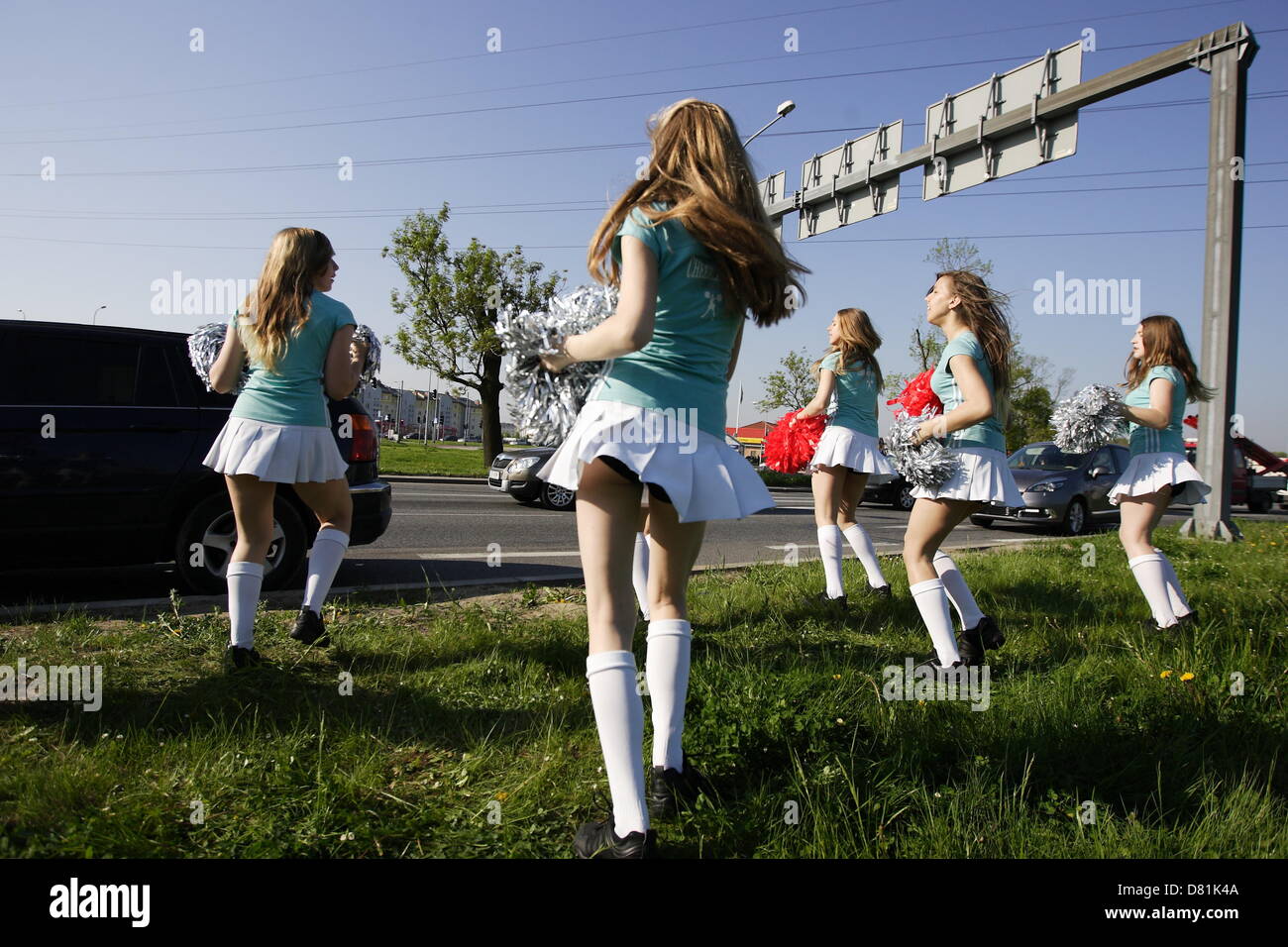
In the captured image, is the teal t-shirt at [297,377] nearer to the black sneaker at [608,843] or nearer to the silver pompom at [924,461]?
the black sneaker at [608,843]

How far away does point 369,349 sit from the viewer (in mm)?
3764

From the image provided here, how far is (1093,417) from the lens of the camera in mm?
4754

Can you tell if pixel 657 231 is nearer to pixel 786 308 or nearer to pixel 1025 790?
Result: pixel 786 308

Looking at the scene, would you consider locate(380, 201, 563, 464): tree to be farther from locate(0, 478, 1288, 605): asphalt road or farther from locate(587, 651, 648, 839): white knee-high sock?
locate(587, 651, 648, 839): white knee-high sock

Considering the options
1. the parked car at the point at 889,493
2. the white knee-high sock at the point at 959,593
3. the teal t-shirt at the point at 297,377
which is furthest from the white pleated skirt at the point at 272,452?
the parked car at the point at 889,493

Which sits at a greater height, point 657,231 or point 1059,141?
point 1059,141

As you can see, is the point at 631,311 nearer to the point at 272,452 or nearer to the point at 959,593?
the point at 272,452

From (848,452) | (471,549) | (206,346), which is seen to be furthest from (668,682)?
(471,549)

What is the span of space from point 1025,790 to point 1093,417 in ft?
9.70

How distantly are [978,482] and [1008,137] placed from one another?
28.5ft

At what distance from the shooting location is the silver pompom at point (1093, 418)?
473cm
